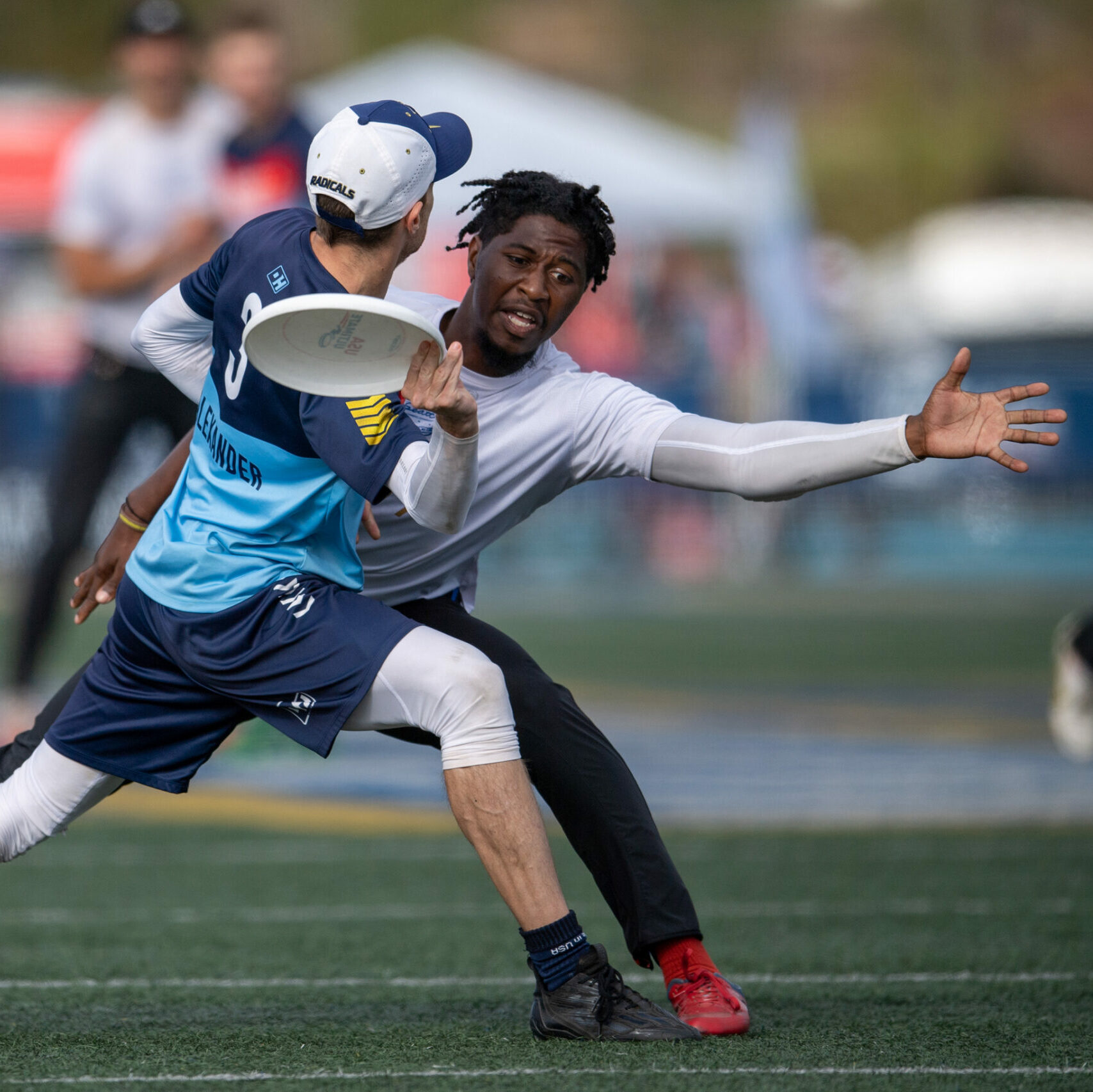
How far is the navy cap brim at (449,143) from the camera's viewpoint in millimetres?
4309

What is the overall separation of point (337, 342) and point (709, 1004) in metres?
1.70

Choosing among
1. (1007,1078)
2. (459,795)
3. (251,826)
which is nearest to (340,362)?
(459,795)

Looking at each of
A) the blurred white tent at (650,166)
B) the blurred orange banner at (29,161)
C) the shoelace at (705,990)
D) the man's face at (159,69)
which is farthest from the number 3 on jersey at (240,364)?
the blurred orange banner at (29,161)

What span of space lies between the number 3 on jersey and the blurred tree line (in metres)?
46.4

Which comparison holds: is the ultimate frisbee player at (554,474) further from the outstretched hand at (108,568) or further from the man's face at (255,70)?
the man's face at (255,70)

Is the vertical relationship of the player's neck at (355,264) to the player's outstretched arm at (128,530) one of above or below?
above

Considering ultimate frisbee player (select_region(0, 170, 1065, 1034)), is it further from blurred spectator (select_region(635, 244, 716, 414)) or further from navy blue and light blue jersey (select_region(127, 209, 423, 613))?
blurred spectator (select_region(635, 244, 716, 414))

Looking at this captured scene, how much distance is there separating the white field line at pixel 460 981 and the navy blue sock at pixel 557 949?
2.86 ft

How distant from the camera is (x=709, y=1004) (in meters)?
4.38

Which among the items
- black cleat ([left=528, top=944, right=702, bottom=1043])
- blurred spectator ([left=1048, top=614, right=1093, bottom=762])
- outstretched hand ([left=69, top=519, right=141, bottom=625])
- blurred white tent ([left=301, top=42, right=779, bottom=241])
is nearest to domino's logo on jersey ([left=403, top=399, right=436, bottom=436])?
outstretched hand ([left=69, top=519, right=141, bottom=625])

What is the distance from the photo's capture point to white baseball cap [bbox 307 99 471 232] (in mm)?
4004

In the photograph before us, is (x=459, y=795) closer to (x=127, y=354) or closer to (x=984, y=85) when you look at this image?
(x=127, y=354)

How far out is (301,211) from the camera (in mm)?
4340

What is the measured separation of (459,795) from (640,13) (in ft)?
236
